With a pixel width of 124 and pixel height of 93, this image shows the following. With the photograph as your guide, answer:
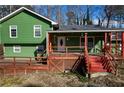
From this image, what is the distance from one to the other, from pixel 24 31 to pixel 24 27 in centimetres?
42

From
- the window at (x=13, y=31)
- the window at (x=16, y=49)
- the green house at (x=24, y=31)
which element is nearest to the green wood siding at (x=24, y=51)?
the green house at (x=24, y=31)

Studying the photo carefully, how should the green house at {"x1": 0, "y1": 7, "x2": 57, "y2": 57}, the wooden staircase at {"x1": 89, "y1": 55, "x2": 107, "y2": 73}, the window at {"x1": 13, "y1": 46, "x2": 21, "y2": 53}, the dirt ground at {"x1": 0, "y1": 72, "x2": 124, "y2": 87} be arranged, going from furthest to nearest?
1. the window at {"x1": 13, "y1": 46, "x2": 21, "y2": 53}
2. the green house at {"x1": 0, "y1": 7, "x2": 57, "y2": 57}
3. the wooden staircase at {"x1": 89, "y1": 55, "x2": 107, "y2": 73}
4. the dirt ground at {"x1": 0, "y1": 72, "x2": 124, "y2": 87}

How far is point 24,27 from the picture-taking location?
26844 millimetres

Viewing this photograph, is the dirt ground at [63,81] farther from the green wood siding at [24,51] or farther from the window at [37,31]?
the window at [37,31]

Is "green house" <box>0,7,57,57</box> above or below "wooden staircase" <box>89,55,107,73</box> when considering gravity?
above

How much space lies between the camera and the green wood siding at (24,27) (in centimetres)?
2661

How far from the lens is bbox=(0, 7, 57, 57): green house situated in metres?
26.6

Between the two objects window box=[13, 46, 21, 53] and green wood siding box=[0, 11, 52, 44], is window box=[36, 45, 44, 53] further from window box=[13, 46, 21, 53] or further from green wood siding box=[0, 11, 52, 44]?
window box=[13, 46, 21, 53]

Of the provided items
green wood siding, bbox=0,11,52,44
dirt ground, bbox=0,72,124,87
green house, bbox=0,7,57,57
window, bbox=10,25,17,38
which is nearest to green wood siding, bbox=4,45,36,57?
green house, bbox=0,7,57,57

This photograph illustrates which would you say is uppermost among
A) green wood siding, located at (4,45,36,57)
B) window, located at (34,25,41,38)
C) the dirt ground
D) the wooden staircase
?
window, located at (34,25,41,38)

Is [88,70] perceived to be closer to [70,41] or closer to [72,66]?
[72,66]

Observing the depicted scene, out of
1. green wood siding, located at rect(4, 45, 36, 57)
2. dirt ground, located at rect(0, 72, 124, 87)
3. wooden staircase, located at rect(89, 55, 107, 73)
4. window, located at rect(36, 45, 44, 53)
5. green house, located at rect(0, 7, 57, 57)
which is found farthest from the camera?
green wood siding, located at rect(4, 45, 36, 57)
